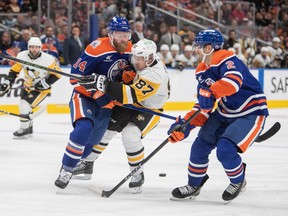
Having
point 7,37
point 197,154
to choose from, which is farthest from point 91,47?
point 7,37

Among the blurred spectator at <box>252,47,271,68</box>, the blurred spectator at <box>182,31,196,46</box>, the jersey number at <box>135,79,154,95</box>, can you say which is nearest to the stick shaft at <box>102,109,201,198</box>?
the jersey number at <box>135,79,154,95</box>

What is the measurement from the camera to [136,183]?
529 centimetres

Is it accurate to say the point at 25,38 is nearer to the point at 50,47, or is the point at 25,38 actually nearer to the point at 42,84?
the point at 50,47

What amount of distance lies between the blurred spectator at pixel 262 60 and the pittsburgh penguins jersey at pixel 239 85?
955 cm

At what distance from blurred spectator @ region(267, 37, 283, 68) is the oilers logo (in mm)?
9659

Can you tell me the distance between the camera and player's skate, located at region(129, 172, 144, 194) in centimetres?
524

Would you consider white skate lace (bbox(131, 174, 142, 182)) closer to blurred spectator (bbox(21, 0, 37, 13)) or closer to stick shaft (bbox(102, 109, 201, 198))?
stick shaft (bbox(102, 109, 201, 198))

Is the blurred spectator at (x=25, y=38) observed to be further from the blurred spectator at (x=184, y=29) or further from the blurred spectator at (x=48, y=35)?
the blurred spectator at (x=184, y=29)

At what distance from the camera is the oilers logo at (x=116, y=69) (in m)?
5.38

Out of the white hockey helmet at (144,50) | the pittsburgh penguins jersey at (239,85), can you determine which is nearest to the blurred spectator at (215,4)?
the white hockey helmet at (144,50)

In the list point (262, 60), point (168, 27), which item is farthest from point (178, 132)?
point (262, 60)

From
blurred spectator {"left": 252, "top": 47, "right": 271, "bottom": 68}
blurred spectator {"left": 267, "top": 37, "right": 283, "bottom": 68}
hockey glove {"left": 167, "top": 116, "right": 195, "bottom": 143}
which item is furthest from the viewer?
blurred spectator {"left": 267, "top": 37, "right": 283, "bottom": 68}

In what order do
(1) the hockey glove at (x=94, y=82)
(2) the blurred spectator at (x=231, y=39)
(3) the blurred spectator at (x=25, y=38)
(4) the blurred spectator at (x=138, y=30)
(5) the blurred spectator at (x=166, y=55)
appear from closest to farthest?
(1) the hockey glove at (x=94, y=82) → (3) the blurred spectator at (x=25, y=38) → (4) the blurred spectator at (x=138, y=30) → (5) the blurred spectator at (x=166, y=55) → (2) the blurred spectator at (x=231, y=39)

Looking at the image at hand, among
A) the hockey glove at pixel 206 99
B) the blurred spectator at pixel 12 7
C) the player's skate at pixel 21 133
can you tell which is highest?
the hockey glove at pixel 206 99
